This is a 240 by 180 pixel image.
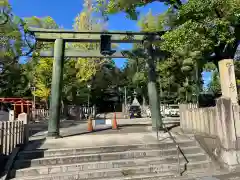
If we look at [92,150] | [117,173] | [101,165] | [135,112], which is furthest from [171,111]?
[117,173]

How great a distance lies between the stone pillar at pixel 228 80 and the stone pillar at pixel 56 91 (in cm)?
672

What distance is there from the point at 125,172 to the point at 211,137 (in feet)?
10.5

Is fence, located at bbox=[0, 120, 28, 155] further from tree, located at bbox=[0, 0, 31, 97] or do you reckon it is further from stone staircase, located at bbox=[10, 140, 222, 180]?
tree, located at bbox=[0, 0, 31, 97]

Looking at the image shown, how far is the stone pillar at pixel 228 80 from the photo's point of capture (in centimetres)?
955

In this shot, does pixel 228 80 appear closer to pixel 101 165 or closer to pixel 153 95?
pixel 153 95

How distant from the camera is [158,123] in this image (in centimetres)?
1126

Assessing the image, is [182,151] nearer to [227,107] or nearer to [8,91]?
[227,107]

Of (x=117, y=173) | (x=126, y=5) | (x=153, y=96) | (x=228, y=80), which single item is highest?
(x=126, y=5)

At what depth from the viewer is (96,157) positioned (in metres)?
7.43

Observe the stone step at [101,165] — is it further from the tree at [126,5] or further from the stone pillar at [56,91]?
the tree at [126,5]

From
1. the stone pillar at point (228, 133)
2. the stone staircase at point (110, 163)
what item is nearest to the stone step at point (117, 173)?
the stone staircase at point (110, 163)

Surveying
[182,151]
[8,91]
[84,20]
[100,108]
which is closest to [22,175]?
[182,151]

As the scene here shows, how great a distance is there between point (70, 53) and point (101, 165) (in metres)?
6.21

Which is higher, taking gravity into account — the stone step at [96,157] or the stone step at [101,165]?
the stone step at [96,157]
